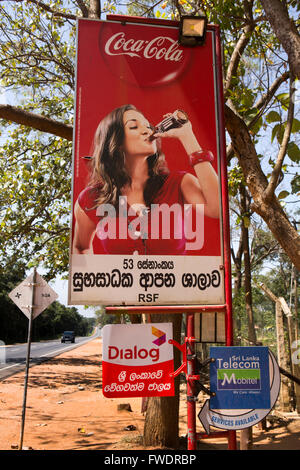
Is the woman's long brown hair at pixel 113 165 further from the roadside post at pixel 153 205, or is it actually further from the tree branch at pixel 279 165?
the tree branch at pixel 279 165

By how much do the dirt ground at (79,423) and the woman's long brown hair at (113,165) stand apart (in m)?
5.40

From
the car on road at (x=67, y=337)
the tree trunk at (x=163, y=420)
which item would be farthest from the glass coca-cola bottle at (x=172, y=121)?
the car on road at (x=67, y=337)

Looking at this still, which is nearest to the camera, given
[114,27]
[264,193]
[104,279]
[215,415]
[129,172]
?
[215,415]

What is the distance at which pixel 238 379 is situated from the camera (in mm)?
2561

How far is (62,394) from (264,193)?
40.3 feet

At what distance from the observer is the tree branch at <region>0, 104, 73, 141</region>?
208 inches

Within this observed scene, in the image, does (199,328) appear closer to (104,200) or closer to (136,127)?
(104,200)

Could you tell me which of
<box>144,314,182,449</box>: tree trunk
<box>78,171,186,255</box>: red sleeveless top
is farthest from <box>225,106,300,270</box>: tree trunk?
<box>144,314,182,449</box>: tree trunk

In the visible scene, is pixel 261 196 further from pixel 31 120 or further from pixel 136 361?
pixel 31 120

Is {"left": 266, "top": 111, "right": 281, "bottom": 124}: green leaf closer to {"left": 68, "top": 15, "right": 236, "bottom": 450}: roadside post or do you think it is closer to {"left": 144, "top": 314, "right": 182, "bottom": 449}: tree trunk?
{"left": 68, "top": 15, "right": 236, "bottom": 450}: roadside post

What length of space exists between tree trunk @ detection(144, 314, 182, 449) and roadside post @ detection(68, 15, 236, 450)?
3.65m

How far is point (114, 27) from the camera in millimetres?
3188

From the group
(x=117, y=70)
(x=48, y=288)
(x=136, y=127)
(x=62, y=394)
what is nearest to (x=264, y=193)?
(x=136, y=127)
